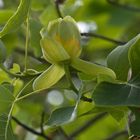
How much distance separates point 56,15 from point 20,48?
1.65 ft

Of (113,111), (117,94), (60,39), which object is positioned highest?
(60,39)

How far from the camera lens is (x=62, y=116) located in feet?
3.21

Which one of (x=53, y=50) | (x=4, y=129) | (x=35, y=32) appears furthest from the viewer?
(x=35, y=32)

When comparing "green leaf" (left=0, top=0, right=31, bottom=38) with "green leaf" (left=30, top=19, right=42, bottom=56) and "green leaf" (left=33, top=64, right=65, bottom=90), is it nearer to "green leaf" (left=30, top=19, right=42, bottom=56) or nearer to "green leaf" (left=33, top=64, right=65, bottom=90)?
"green leaf" (left=33, top=64, right=65, bottom=90)

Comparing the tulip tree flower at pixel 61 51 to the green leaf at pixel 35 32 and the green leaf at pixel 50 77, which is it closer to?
the green leaf at pixel 50 77

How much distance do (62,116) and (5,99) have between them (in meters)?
0.14

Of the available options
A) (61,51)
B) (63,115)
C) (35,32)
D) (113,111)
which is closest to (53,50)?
(61,51)

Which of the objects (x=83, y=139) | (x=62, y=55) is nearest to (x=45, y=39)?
(x=62, y=55)

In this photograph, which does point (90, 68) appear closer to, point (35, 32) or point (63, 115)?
point (63, 115)

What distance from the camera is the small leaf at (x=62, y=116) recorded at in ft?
3.13

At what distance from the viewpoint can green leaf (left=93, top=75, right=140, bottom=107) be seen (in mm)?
940

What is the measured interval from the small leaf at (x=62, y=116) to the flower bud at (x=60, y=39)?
0.33 ft

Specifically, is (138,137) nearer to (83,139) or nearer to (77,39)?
(77,39)

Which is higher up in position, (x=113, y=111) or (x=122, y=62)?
(x=122, y=62)
